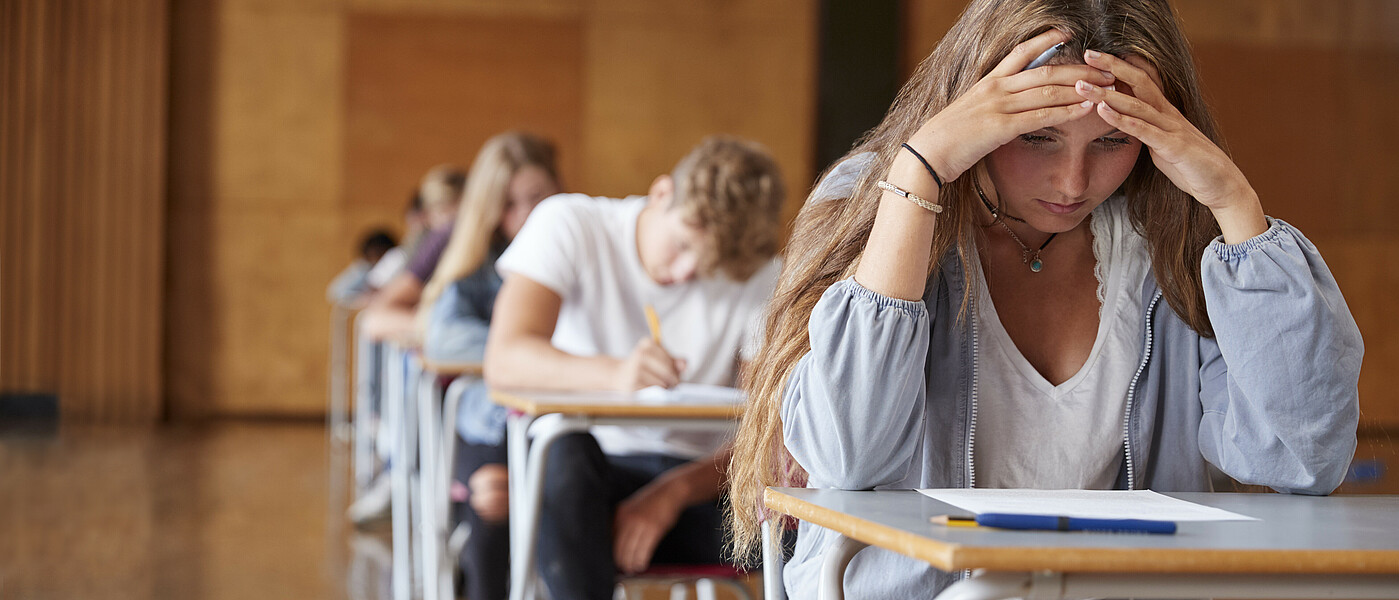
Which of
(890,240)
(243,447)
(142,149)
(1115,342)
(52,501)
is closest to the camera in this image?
(890,240)

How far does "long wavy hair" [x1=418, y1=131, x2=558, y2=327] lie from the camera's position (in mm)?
3238

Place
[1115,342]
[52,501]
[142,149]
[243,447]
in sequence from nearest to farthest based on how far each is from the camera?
[1115,342], [52,501], [243,447], [142,149]

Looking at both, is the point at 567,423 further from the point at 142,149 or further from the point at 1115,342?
the point at 142,149

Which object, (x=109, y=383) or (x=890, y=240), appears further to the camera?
(x=109, y=383)

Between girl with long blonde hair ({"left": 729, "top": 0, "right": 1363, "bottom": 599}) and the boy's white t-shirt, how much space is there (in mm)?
1000

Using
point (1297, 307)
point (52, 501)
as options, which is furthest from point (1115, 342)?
point (52, 501)

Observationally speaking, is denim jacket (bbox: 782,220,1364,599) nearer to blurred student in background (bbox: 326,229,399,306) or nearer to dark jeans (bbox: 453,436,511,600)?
dark jeans (bbox: 453,436,511,600)

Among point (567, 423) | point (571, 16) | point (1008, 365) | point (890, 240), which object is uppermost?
point (571, 16)

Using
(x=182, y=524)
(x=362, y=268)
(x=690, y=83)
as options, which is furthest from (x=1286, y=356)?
(x=690, y=83)

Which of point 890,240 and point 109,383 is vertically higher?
point 890,240

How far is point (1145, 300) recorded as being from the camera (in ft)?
3.94

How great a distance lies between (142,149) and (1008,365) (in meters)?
7.10

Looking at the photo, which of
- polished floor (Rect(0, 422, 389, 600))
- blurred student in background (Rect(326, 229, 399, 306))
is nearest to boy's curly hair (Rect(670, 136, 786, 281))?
polished floor (Rect(0, 422, 389, 600))

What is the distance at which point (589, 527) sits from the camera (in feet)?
5.98
